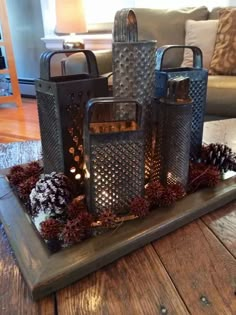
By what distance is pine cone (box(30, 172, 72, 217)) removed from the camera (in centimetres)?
50

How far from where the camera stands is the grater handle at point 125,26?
0.51 m

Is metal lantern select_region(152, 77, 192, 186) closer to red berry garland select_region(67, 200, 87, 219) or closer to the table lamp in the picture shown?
red berry garland select_region(67, 200, 87, 219)

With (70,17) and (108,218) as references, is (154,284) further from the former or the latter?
(70,17)

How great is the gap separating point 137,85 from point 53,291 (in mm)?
364

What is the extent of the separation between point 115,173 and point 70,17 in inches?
87.1

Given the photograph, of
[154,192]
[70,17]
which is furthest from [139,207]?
[70,17]

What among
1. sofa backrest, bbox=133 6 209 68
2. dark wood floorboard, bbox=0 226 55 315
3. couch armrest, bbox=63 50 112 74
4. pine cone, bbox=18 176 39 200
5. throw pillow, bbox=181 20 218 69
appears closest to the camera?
dark wood floorboard, bbox=0 226 55 315

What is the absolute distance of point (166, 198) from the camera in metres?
0.54

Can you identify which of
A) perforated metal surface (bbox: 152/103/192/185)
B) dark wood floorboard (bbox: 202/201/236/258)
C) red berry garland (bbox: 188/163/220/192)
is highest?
perforated metal surface (bbox: 152/103/192/185)

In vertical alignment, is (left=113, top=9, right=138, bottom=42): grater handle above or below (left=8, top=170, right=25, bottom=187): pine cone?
above

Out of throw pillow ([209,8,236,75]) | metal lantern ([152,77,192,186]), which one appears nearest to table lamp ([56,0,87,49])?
throw pillow ([209,8,236,75])

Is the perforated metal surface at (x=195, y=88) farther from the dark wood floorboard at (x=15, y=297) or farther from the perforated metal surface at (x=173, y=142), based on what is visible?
the dark wood floorboard at (x=15, y=297)

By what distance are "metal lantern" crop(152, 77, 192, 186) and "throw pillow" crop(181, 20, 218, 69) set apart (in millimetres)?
1572

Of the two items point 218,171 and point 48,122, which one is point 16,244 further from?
point 218,171
